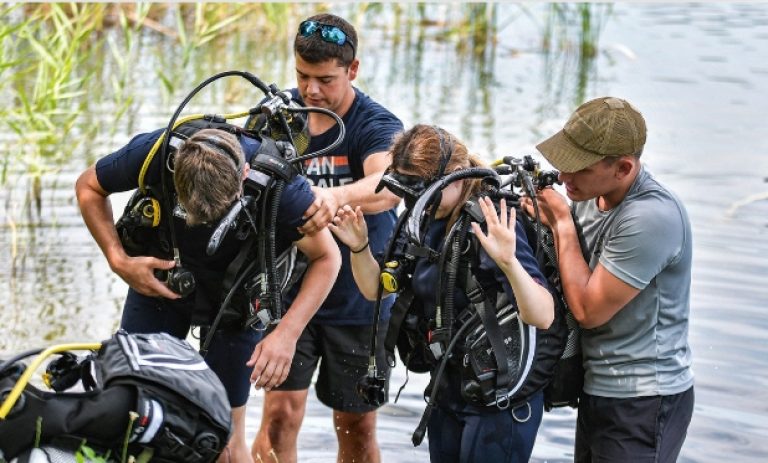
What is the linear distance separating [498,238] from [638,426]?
2.34 feet

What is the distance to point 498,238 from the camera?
3.75 metres

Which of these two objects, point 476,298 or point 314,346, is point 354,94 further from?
point 476,298

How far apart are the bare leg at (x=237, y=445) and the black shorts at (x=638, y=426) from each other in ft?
3.85

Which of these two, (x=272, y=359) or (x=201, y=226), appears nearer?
(x=201, y=226)

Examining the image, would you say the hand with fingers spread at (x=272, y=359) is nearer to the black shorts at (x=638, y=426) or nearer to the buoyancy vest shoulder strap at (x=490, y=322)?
the buoyancy vest shoulder strap at (x=490, y=322)

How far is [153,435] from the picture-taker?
3.16m

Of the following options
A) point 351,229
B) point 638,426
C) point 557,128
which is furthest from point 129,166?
point 557,128

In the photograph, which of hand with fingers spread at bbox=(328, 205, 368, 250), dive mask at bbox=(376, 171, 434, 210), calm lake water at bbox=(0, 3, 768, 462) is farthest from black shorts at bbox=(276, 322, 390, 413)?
dive mask at bbox=(376, 171, 434, 210)

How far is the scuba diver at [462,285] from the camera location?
3832 millimetres

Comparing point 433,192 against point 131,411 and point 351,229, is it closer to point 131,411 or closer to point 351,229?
point 351,229

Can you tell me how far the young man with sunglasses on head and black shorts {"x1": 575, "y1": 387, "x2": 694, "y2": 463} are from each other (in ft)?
3.34

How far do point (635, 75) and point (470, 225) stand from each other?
9.17 m

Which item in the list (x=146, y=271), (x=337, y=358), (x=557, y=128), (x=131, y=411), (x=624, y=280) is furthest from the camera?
(x=557, y=128)

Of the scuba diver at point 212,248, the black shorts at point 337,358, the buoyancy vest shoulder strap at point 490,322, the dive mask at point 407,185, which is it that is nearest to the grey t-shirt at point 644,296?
the buoyancy vest shoulder strap at point 490,322
